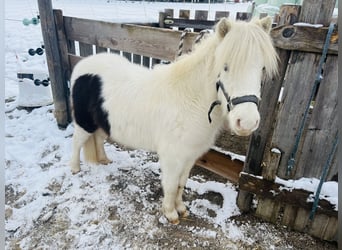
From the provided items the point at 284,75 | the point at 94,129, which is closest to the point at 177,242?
the point at 94,129

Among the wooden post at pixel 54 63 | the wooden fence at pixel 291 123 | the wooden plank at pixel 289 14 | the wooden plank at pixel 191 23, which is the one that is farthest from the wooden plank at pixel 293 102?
the wooden plank at pixel 191 23

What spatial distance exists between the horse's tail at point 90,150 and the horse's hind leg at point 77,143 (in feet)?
0.23

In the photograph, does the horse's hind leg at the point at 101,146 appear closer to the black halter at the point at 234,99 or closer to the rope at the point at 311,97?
the black halter at the point at 234,99

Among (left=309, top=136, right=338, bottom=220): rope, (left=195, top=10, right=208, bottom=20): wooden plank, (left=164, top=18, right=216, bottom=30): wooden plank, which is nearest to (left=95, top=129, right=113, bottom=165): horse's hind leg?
(left=309, top=136, right=338, bottom=220): rope

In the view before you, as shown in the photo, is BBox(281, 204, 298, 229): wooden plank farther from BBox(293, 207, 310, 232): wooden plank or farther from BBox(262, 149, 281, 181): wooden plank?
BBox(262, 149, 281, 181): wooden plank

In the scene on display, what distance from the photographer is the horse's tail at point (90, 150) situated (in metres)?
2.88

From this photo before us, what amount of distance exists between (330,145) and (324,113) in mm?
268

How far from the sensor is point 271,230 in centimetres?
228

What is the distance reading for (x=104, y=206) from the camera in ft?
7.93

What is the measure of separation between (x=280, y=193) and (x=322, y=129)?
65 centimetres

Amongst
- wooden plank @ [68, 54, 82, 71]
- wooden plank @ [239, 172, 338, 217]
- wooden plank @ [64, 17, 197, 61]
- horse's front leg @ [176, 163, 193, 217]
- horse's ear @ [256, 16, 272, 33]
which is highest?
horse's ear @ [256, 16, 272, 33]

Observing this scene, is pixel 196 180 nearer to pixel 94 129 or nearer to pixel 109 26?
pixel 94 129

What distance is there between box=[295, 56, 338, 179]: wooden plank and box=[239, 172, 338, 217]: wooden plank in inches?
6.3

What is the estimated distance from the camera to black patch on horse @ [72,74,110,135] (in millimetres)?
2385
